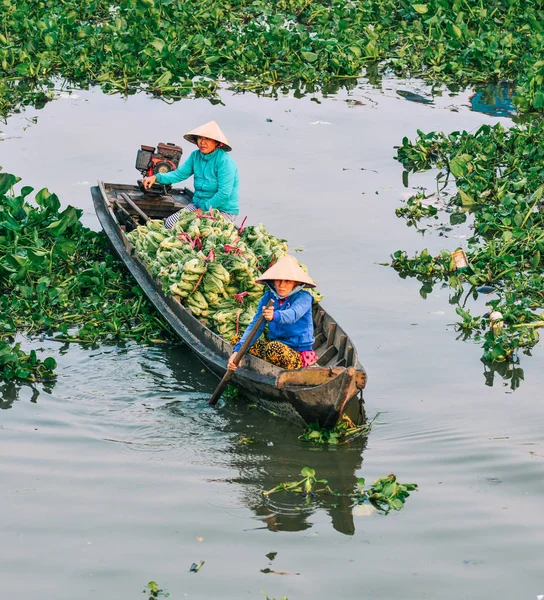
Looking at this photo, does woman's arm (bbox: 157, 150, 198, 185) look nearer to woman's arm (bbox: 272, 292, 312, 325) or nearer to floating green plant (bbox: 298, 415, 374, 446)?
woman's arm (bbox: 272, 292, 312, 325)

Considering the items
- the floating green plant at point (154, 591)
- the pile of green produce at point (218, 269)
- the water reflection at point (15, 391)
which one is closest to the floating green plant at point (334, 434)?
the pile of green produce at point (218, 269)

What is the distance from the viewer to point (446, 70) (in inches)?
613

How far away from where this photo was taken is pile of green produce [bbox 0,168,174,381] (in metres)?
9.37

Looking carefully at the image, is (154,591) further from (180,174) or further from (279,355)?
(180,174)

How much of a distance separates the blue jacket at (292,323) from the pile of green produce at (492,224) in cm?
175

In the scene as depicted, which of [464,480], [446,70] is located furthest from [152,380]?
[446,70]

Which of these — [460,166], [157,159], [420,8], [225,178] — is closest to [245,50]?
[420,8]

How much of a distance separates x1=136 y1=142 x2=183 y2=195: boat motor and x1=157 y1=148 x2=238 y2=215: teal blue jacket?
2.46 ft

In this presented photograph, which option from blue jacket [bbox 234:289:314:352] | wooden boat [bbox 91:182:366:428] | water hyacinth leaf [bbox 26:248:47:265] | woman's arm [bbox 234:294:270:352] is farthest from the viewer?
water hyacinth leaf [bbox 26:248:47:265]

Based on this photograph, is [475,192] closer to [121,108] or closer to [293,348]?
[293,348]

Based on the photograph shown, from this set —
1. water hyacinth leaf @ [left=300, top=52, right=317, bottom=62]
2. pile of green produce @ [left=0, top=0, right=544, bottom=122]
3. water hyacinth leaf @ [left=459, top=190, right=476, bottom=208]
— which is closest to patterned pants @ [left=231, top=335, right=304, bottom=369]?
water hyacinth leaf @ [left=459, top=190, right=476, bottom=208]

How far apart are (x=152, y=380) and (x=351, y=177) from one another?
5162mm

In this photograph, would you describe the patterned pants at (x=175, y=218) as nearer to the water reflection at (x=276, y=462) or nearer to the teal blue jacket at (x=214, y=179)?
the teal blue jacket at (x=214, y=179)

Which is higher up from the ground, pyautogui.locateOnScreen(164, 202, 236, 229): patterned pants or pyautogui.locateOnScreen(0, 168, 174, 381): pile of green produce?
pyautogui.locateOnScreen(164, 202, 236, 229): patterned pants
